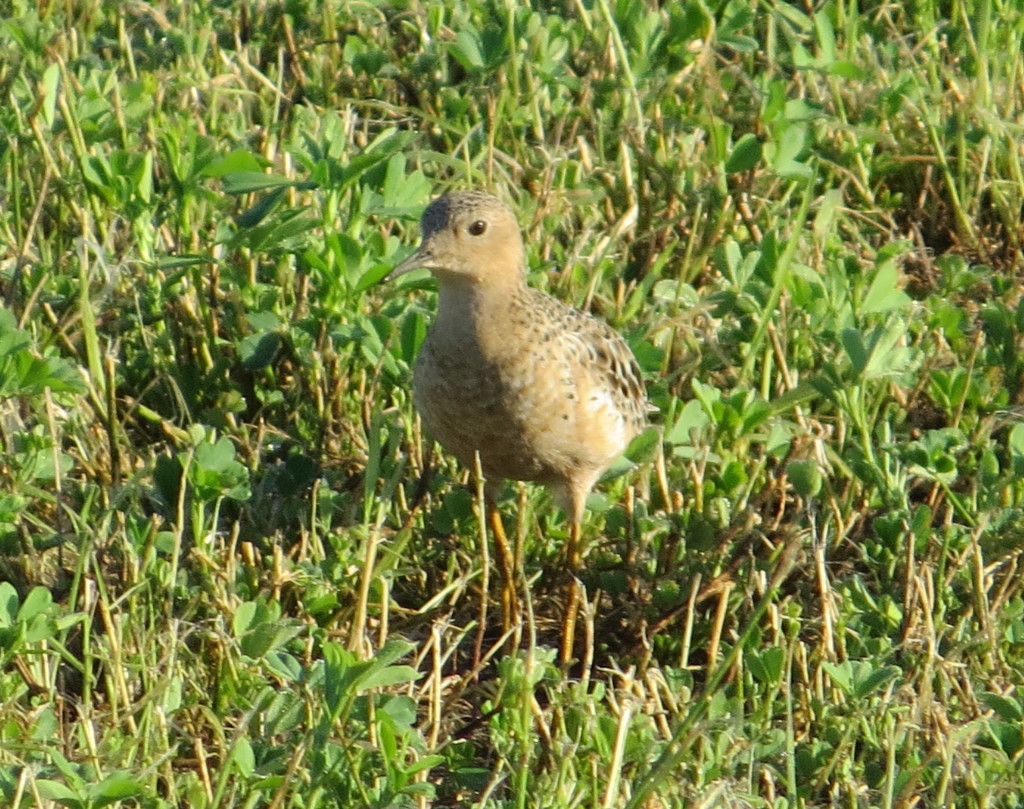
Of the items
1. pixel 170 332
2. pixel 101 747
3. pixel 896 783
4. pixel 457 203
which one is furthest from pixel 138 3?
pixel 896 783

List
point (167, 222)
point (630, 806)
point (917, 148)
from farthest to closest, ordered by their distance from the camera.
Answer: point (917, 148), point (167, 222), point (630, 806)

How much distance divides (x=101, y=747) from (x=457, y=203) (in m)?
1.92

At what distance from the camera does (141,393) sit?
5945mm

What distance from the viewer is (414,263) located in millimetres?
5238

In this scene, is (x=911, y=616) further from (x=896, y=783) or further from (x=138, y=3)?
(x=138, y=3)

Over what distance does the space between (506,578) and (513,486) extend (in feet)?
1.67

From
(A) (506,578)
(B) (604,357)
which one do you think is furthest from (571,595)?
(B) (604,357)

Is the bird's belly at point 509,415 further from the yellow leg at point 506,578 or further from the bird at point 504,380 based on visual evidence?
the yellow leg at point 506,578

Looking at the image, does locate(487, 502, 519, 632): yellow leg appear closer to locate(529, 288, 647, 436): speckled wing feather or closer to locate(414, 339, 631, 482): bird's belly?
locate(414, 339, 631, 482): bird's belly

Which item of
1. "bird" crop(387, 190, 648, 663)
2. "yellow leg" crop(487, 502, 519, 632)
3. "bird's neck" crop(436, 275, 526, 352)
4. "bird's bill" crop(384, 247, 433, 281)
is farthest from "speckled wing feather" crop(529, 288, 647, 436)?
"yellow leg" crop(487, 502, 519, 632)

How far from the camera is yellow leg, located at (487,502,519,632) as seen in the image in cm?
530

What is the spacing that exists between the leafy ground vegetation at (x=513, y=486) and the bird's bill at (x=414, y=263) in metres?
0.32

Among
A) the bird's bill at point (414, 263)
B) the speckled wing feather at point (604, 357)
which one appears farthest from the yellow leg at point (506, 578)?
the bird's bill at point (414, 263)

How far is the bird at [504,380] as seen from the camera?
523 cm
